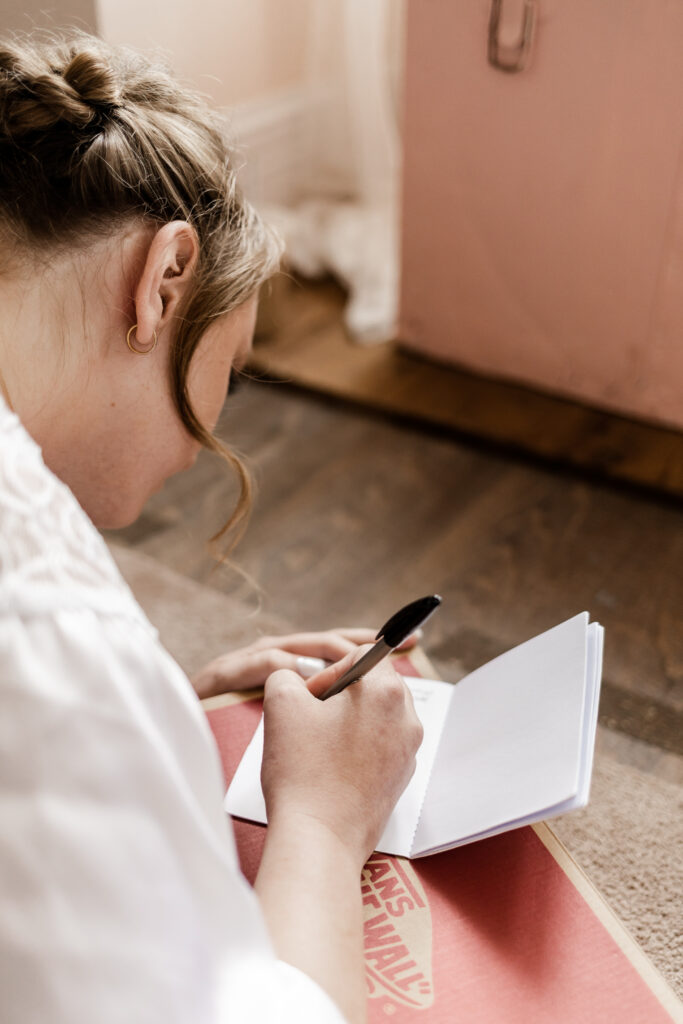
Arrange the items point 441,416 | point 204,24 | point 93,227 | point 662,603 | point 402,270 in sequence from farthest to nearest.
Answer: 1. point 204,24
2. point 402,270
3. point 441,416
4. point 662,603
5. point 93,227

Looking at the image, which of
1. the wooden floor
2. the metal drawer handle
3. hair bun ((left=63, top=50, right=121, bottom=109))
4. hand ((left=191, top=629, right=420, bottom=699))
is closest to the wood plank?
the wooden floor

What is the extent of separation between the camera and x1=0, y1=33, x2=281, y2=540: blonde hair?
630mm

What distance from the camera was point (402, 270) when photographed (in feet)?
5.97

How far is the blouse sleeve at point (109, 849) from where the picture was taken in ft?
1.24

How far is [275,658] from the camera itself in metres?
0.84

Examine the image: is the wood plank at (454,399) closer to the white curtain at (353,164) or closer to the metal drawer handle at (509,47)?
the white curtain at (353,164)

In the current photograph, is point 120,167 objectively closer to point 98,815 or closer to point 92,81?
point 92,81

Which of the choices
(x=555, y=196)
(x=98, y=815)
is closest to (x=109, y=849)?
(x=98, y=815)

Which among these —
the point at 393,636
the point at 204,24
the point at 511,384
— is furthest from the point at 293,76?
the point at 393,636

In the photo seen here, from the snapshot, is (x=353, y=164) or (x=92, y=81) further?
(x=353, y=164)

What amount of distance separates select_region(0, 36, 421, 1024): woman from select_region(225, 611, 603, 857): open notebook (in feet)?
0.17

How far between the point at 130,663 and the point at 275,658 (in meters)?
0.43

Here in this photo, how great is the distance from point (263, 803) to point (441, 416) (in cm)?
108

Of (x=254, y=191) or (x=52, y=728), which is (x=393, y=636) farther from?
(x=254, y=191)
